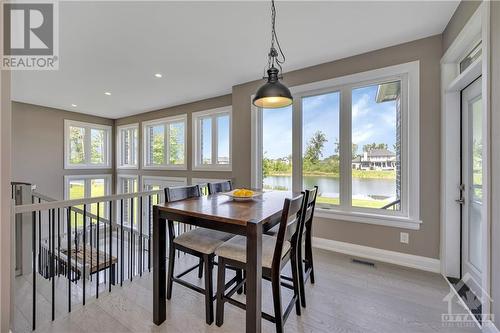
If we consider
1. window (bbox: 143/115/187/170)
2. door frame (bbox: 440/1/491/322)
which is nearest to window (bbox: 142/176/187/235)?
window (bbox: 143/115/187/170)

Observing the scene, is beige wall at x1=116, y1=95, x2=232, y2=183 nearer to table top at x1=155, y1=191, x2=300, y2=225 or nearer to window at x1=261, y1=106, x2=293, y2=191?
window at x1=261, y1=106, x2=293, y2=191

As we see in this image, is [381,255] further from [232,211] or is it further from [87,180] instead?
[87,180]

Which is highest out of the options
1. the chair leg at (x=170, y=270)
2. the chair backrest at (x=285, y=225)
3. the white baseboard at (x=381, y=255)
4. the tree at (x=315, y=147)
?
the tree at (x=315, y=147)

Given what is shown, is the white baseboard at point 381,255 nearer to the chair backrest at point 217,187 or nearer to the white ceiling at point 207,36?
the chair backrest at point 217,187

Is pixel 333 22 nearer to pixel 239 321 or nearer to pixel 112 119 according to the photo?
pixel 239 321

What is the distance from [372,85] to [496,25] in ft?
4.68

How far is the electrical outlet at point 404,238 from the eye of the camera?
2.59 metres

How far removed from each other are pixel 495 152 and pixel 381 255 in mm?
1718

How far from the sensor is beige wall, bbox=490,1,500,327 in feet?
4.70

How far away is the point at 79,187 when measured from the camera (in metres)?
→ 6.04

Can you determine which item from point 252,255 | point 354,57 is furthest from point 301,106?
point 252,255

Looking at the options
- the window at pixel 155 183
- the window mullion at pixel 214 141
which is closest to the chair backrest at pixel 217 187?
the window mullion at pixel 214 141

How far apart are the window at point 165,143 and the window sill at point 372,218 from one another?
3.58 meters

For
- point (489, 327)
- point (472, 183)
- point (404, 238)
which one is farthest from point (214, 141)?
point (489, 327)
